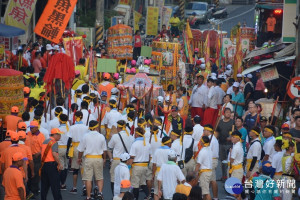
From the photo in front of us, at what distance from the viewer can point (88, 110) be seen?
18.8 m

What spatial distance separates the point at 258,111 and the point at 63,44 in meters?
7.55

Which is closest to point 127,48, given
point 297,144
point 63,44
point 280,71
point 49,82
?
point 63,44

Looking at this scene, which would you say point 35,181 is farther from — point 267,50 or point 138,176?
point 267,50

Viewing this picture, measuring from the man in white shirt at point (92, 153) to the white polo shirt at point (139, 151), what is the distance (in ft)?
2.16

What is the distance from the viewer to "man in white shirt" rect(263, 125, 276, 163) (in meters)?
16.6

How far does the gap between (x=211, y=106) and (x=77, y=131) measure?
6880mm

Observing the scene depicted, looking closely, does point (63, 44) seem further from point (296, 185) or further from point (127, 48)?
point (296, 185)

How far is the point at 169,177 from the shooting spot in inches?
574

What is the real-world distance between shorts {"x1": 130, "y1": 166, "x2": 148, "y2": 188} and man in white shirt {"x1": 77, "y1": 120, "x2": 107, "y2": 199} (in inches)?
26.6

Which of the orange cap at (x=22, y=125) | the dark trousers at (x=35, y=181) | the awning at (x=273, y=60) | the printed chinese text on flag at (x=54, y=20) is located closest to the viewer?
the orange cap at (x=22, y=125)

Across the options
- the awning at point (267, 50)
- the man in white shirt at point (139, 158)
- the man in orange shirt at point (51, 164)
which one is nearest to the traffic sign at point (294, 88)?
the man in white shirt at point (139, 158)

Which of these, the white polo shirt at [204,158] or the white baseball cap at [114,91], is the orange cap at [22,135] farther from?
the white baseball cap at [114,91]

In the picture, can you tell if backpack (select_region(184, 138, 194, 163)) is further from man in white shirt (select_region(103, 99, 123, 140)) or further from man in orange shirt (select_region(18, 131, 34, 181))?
man in orange shirt (select_region(18, 131, 34, 181))

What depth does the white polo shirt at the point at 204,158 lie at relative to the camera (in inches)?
622
